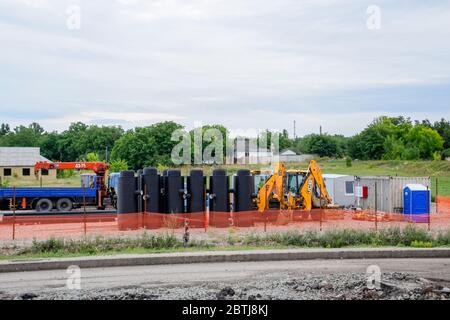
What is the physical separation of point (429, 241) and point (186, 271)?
7881 mm

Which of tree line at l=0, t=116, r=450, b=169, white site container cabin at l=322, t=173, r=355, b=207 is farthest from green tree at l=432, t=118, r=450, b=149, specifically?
white site container cabin at l=322, t=173, r=355, b=207

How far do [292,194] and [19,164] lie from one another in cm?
5853

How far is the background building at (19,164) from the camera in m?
77.8

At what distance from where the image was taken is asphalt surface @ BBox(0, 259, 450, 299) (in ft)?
35.0

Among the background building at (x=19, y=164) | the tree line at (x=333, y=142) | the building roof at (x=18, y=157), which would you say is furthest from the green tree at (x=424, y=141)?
the building roof at (x=18, y=157)

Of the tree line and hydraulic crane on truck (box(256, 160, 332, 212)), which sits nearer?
hydraulic crane on truck (box(256, 160, 332, 212))

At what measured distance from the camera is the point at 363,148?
11794cm

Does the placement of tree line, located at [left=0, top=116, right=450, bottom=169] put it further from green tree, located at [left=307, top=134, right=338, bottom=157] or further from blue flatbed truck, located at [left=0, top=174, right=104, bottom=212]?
blue flatbed truck, located at [left=0, top=174, right=104, bottom=212]

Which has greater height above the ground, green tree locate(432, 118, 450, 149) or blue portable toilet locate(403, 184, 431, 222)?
green tree locate(432, 118, 450, 149)

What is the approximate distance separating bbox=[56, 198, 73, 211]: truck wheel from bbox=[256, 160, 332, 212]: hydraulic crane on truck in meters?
11.8

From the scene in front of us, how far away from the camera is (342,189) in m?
33.6

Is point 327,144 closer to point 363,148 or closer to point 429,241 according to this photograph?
point 363,148

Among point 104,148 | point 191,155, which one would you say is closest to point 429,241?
point 191,155

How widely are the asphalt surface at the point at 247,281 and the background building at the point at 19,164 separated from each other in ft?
215
